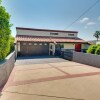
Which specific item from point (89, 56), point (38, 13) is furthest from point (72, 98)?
point (38, 13)

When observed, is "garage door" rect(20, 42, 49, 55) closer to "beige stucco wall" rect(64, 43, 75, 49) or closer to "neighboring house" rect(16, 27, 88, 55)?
"neighboring house" rect(16, 27, 88, 55)

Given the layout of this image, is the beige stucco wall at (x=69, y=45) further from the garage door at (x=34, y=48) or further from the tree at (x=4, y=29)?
the tree at (x=4, y=29)

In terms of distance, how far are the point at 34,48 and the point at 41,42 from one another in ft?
6.69

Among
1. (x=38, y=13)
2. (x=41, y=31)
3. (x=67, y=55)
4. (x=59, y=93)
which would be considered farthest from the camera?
(x=41, y=31)

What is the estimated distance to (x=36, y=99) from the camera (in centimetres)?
439

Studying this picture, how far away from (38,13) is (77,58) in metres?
9.65

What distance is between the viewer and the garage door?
66.4 feet

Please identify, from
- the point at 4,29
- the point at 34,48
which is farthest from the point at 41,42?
the point at 4,29

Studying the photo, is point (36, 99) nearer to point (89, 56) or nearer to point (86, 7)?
point (89, 56)

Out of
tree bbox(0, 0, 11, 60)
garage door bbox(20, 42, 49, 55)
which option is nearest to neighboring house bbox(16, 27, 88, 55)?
garage door bbox(20, 42, 49, 55)

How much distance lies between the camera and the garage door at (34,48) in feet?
66.4

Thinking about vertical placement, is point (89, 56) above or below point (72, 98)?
above

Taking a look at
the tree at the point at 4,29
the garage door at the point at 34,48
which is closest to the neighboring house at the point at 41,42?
the garage door at the point at 34,48

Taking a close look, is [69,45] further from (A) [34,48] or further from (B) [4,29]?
A: (B) [4,29]
